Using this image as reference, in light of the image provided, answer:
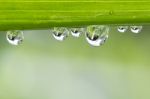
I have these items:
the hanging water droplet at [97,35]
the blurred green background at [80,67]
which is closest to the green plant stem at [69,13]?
the hanging water droplet at [97,35]

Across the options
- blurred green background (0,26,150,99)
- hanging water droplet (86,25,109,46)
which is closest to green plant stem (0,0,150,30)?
hanging water droplet (86,25,109,46)

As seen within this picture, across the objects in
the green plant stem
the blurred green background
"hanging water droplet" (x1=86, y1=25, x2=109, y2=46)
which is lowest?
the green plant stem

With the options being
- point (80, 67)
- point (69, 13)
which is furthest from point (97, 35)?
point (80, 67)

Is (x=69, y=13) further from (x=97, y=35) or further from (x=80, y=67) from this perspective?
(x=80, y=67)

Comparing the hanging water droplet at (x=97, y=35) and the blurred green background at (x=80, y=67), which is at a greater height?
the blurred green background at (x=80, y=67)

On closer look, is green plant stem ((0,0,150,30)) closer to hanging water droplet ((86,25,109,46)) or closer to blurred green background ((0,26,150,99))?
hanging water droplet ((86,25,109,46))

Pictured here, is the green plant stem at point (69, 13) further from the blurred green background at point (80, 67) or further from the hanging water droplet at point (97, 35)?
the blurred green background at point (80, 67)
